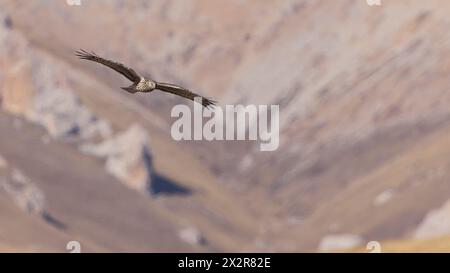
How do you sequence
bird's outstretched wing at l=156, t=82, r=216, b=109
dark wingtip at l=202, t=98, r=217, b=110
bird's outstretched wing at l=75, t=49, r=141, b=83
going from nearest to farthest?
bird's outstretched wing at l=75, t=49, r=141, b=83 → bird's outstretched wing at l=156, t=82, r=216, b=109 → dark wingtip at l=202, t=98, r=217, b=110

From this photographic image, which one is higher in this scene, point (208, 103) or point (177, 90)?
point (208, 103)

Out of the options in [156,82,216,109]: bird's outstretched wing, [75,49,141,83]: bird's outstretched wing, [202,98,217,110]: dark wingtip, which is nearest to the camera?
[75,49,141,83]: bird's outstretched wing

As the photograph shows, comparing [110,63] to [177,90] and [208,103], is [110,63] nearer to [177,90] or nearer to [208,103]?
[177,90]

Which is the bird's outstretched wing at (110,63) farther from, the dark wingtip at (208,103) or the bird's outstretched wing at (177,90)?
the dark wingtip at (208,103)

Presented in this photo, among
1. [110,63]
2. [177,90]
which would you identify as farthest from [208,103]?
[110,63]

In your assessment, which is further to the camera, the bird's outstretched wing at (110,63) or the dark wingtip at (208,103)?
the dark wingtip at (208,103)

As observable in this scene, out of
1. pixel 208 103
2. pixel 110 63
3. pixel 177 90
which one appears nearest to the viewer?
pixel 110 63

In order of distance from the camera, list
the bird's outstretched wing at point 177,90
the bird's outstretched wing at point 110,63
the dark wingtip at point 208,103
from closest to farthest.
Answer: the bird's outstretched wing at point 110,63 → the bird's outstretched wing at point 177,90 → the dark wingtip at point 208,103

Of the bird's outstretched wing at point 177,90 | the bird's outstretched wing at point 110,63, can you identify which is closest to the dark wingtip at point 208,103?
the bird's outstretched wing at point 177,90

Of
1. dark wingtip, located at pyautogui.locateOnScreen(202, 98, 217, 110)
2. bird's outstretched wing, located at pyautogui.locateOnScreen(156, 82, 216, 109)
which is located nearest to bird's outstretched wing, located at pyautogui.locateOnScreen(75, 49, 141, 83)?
bird's outstretched wing, located at pyautogui.locateOnScreen(156, 82, 216, 109)

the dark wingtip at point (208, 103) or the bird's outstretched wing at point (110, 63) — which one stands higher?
the dark wingtip at point (208, 103)

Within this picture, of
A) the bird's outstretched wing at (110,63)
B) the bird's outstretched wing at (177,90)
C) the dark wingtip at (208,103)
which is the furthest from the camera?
the dark wingtip at (208,103)

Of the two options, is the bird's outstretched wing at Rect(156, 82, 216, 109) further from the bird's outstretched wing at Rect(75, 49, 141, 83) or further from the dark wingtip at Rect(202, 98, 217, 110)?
the bird's outstretched wing at Rect(75, 49, 141, 83)
